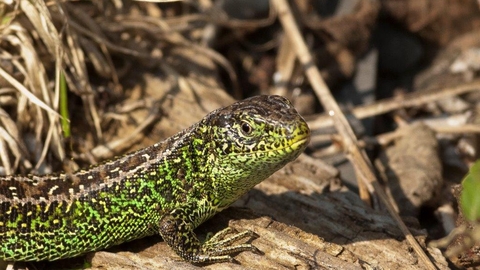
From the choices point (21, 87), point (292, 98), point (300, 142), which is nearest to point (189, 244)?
point (300, 142)

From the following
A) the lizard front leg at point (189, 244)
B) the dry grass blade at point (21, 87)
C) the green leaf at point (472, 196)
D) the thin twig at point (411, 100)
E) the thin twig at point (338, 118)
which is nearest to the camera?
the green leaf at point (472, 196)

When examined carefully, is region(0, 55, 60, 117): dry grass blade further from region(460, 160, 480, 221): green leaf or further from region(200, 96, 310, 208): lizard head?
region(460, 160, 480, 221): green leaf

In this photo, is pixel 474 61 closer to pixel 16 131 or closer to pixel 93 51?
pixel 93 51

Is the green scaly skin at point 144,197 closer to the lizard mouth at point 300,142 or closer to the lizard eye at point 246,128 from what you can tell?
the lizard eye at point 246,128

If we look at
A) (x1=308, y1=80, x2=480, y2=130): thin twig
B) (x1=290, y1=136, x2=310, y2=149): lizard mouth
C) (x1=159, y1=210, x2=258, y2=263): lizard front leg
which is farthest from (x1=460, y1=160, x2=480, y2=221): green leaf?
(x1=308, y1=80, x2=480, y2=130): thin twig

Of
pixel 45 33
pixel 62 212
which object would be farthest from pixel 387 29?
pixel 62 212

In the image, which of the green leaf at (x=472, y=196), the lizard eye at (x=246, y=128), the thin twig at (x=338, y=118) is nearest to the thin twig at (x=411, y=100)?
the thin twig at (x=338, y=118)

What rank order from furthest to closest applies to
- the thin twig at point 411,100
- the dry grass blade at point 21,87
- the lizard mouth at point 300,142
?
the thin twig at point 411,100, the dry grass blade at point 21,87, the lizard mouth at point 300,142
